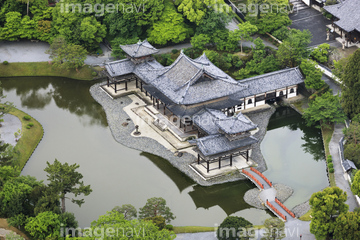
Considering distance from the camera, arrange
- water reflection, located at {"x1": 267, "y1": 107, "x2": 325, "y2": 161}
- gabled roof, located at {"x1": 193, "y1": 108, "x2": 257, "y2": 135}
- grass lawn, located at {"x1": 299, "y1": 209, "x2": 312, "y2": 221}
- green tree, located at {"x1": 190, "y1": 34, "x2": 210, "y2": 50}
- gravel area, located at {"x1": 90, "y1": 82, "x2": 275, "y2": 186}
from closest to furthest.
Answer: grass lawn, located at {"x1": 299, "y1": 209, "x2": 312, "y2": 221} < gabled roof, located at {"x1": 193, "y1": 108, "x2": 257, "y2": 135} < gravel area, located at {"x1": 90, "y1": 82, "x2": 275, "y2": 186} < water reflection, located at {"x1": 267, "y1": 107, "x2": 325, "y2": 161} < green tree, located at {"x1": 190, "y1": 34, "x2": 210, "y2": 50}

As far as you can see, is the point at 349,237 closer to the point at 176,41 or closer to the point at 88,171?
the point at 88,171

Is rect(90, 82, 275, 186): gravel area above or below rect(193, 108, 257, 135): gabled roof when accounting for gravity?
below

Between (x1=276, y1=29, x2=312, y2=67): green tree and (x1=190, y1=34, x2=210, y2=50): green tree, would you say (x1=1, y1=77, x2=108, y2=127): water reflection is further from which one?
(x1=276, y1=29, x2=312, y2=67): green tree

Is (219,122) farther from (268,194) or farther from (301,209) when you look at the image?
(301,209)

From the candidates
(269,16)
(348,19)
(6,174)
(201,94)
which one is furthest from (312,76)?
(6,174)

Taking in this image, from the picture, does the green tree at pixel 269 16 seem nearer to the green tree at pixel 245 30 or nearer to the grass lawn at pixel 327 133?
the green tree at pixel 245 30

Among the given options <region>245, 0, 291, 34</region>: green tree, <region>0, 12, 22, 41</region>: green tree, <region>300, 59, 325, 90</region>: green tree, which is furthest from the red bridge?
<region>0, 12, 22, 41</region>: green tree

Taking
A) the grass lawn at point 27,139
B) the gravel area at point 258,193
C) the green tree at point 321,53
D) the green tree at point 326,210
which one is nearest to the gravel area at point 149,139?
the gravel area at point 258,193
